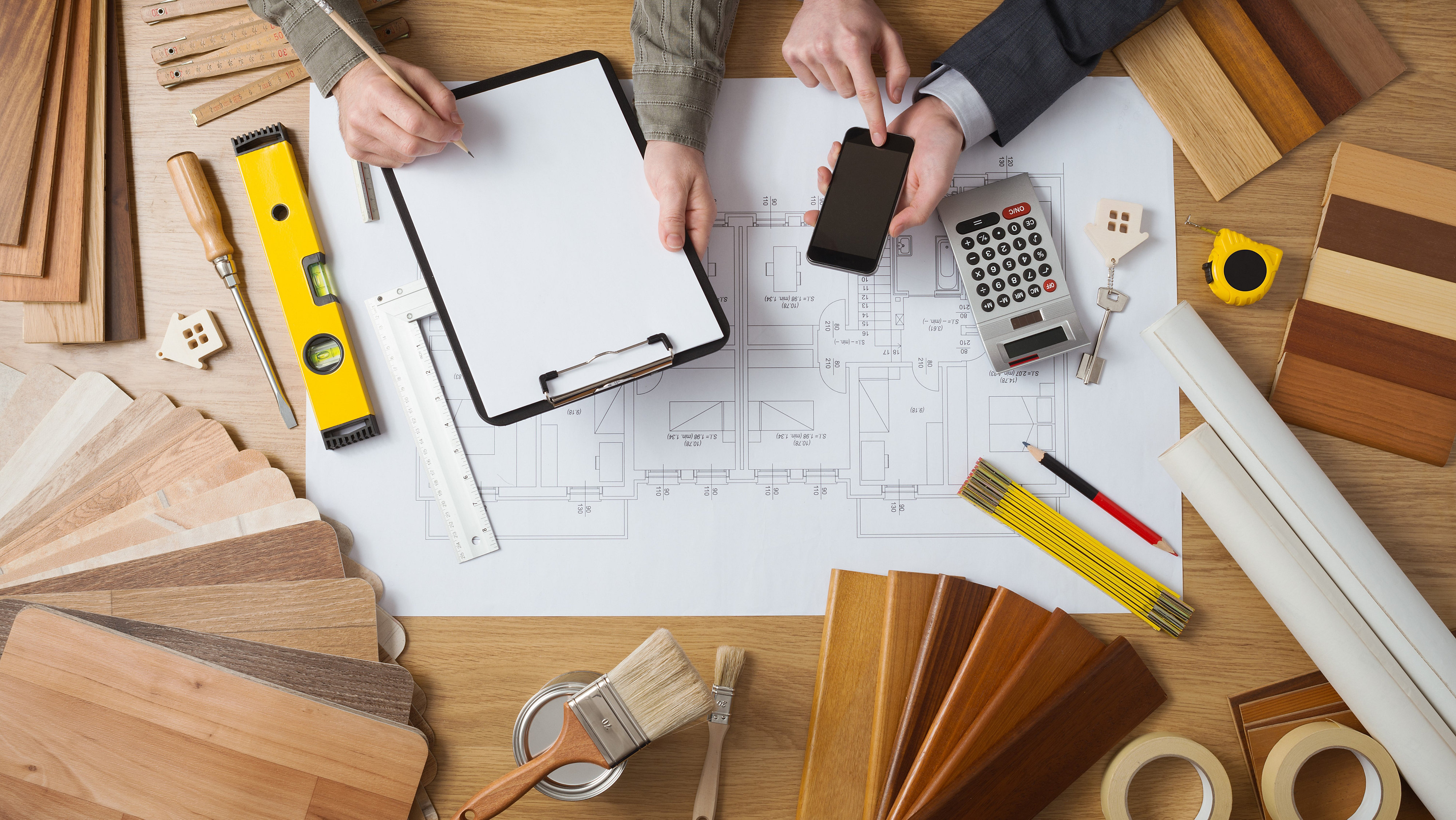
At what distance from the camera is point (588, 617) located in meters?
1.24

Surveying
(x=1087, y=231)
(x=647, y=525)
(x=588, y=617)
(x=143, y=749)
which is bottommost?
(x=143, y=749)

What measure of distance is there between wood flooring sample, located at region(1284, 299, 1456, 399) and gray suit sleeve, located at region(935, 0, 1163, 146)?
591mm

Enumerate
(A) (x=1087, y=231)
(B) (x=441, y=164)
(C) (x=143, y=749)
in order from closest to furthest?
(C) (x=143, y=749), (B) (x=441, y=164), (A) (x=1087, y=231)

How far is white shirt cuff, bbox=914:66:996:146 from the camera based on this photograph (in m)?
1.24

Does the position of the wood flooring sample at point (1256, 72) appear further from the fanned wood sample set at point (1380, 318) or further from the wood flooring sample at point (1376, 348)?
the wood flooring sample at point (1376, 348)

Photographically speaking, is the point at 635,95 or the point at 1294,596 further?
the point at 635,95

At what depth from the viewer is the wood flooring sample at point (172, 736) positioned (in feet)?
3.42

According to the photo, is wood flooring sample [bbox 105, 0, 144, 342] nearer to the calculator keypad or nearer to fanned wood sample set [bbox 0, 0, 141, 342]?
fanned wood sample set [bbox 0, 0, 141, 342]

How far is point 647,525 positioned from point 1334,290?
4.25 ft

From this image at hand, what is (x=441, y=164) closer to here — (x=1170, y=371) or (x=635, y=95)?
(x=635, y=95)

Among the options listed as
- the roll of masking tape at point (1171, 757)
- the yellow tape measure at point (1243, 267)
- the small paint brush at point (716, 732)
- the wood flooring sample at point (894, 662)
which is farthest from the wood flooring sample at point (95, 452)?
the yellow tape measure at point (1243, 267)

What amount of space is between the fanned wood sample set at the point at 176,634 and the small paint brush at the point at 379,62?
67 centimetres

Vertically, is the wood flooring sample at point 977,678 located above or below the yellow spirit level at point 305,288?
below

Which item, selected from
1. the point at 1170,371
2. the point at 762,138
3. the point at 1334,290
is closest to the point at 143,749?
the point at 762,138
